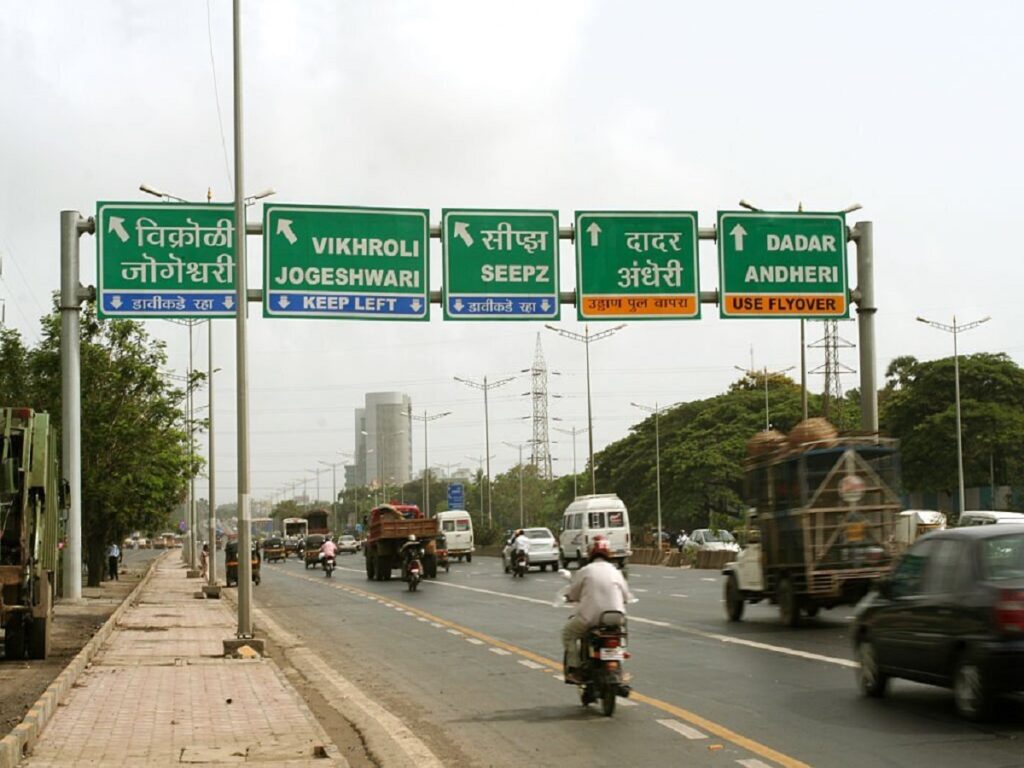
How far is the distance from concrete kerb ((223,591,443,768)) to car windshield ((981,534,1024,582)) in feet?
14.5

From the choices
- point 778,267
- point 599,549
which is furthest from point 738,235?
point 599,549

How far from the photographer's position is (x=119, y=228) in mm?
24766

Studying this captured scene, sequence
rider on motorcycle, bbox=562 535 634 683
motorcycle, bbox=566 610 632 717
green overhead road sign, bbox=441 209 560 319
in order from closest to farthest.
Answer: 1. motorcycle, bbox=566 610 632 717
2. rider on motorcycle, bbox=562 535 634 683
3. green overhead road sign, bbox=441 209 560 319

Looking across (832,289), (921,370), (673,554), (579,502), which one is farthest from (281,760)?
(921,370)

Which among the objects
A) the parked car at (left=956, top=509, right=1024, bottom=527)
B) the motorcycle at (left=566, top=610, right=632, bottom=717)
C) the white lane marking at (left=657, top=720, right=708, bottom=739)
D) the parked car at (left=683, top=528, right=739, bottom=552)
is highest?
the parked car at (left=956, top=509, right=1024, bottom=527)

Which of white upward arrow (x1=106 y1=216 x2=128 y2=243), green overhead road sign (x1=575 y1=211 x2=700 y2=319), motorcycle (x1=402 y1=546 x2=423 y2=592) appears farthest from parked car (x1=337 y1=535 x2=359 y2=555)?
white upward arrow (x1=106 y1=216 x2=128 y2=243)

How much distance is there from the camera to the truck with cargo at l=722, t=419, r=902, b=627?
2136 cm

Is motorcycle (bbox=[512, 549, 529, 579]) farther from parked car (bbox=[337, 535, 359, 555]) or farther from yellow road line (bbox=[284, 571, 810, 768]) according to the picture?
parked car (bbox=[337, 535, 359, 555])

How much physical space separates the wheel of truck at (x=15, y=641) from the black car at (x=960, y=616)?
448 inches

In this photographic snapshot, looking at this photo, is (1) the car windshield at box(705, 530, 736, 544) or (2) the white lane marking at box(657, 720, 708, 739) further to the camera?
(1) the car windshield at box(705, 530, 736, 544)

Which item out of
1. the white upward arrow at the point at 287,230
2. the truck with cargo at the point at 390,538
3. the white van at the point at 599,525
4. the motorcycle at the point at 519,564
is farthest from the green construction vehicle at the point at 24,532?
the white van at the point at 599,525

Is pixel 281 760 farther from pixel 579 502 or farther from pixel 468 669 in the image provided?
pixel 579 502

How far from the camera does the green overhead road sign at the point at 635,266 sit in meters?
26.4

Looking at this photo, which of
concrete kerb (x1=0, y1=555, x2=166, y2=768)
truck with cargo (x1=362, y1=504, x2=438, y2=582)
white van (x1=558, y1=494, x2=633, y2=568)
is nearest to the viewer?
concrete kerb (x1=0, y1=555, x2=166, y2=768)
